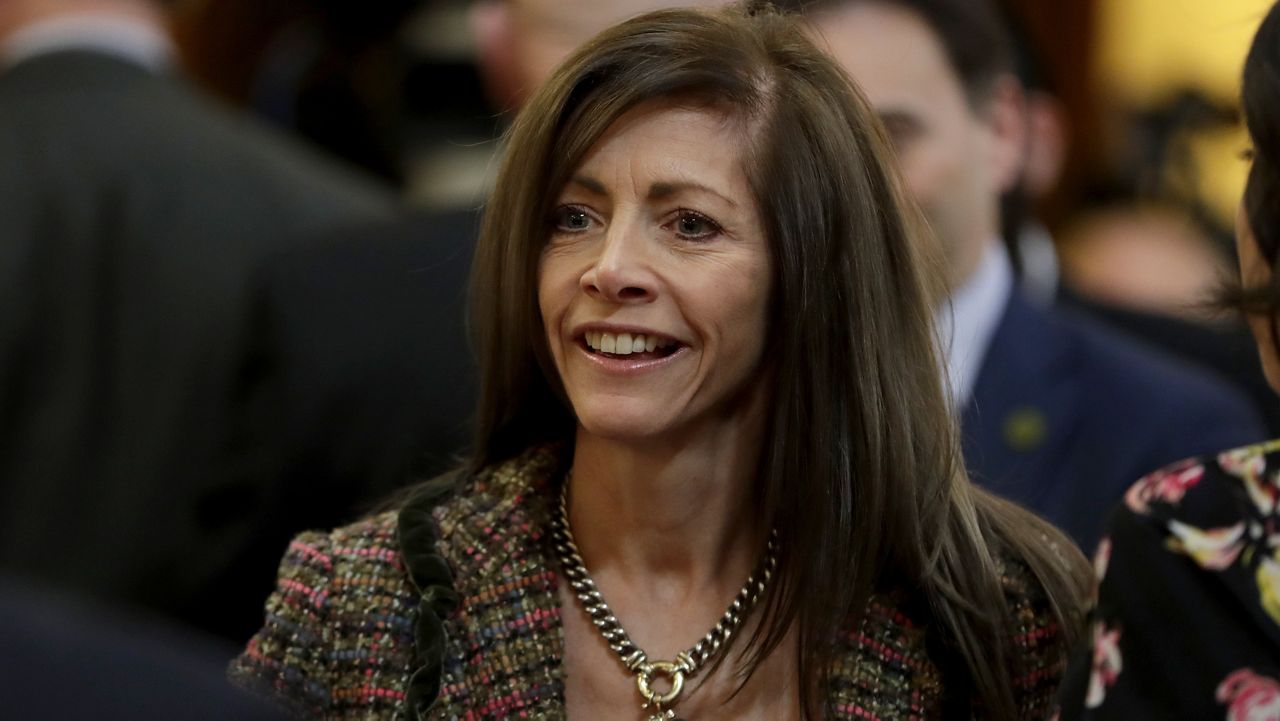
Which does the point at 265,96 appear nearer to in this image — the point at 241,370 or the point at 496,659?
the point at 241,370

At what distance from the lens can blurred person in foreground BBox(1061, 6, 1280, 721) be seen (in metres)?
1.66

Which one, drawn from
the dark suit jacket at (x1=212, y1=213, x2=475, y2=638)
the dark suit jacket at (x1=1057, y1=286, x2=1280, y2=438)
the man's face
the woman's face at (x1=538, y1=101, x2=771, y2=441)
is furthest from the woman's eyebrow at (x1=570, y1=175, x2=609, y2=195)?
the dark suit jacket at (x1=1057, y1=286, x2=1280, y2=438)

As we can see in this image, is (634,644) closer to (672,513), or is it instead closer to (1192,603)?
(672,513)

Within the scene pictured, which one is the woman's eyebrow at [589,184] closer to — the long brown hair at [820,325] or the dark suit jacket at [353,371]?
the long brown hair at [820,325]

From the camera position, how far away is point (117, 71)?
4004 millimetres

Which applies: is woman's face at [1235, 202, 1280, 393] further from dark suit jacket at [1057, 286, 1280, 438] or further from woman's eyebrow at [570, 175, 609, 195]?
dark suit jacket at [1057, 286, 1280, 438]

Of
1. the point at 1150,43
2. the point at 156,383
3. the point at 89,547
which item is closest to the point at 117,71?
the point at 156,383

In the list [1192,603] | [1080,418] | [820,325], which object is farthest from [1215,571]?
[1080,418]

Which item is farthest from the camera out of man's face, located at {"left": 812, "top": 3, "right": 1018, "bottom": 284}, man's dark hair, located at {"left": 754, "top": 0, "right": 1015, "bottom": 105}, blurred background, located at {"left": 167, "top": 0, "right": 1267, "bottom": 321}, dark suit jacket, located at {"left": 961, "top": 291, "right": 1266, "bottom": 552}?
blurred background, located at {"left": 167, "top": 0, "right": 1267, "bottom": 321}

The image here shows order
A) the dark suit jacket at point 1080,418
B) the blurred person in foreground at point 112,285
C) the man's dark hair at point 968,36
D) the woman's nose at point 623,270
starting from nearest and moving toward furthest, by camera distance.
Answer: the woman's nose at point 623,270, the dark suit jacket at point 1080,418, the man's dark hair at point 968,36, the blurred person in foreground at point 112,285

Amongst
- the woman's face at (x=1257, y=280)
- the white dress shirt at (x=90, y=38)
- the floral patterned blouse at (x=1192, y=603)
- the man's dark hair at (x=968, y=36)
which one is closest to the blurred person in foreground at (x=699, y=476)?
the floral patterned blouse at (x=1192, y=603)

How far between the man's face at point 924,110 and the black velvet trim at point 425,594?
1.13m

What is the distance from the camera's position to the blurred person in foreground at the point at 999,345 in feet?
9.20

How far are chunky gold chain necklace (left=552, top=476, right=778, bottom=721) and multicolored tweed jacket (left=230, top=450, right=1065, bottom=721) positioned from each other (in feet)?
0.08
